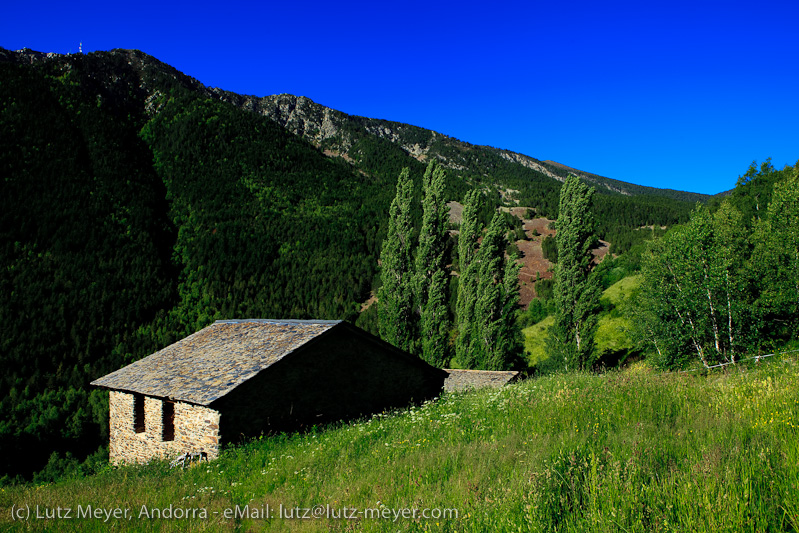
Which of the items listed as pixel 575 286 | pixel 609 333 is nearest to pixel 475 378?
pixel 575 286

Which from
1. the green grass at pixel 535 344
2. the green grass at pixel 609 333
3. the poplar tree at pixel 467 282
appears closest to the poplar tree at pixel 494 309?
the poplar tree at pixel 467 282

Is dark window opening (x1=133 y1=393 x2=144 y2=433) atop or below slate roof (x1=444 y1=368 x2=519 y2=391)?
atop

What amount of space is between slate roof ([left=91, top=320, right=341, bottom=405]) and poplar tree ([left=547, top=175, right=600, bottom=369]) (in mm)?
16158

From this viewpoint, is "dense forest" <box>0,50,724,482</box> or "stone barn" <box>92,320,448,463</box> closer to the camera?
"stone barn" <box>92,320,448,463</box>

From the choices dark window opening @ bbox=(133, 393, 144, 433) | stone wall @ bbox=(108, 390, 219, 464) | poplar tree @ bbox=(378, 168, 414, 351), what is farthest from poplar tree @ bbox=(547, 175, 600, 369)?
dark window opening @ bbox=(133, 393, 144, 433)

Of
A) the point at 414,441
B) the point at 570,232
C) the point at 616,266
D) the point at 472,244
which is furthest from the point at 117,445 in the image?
the point at 616,266

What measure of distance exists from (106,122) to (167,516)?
92.9 meters

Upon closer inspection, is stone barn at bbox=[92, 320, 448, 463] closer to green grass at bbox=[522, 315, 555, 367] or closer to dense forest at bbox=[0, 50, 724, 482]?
dense forest at bbox=[0, 50, 724, 482]

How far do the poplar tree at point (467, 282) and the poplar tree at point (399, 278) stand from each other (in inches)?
138

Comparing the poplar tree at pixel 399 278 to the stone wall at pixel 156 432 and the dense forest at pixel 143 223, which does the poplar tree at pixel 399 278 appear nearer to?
the dense forest at pixel 143 223

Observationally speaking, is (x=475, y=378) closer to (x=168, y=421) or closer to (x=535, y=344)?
(x=168, y=421)

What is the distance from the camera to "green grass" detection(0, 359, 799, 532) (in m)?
3.38

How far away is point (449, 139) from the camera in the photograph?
481ft

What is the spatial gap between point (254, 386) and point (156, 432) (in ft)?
15.1
